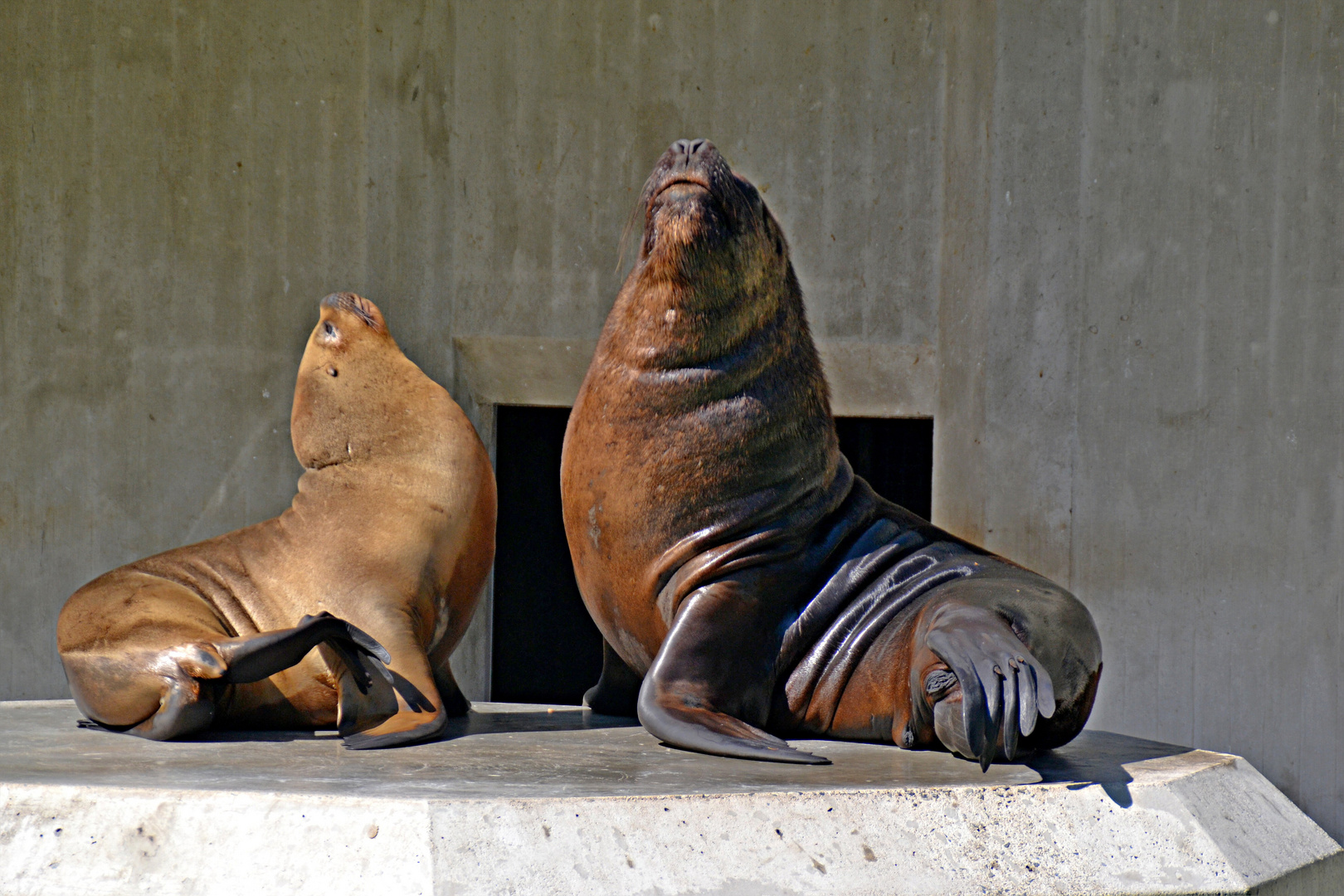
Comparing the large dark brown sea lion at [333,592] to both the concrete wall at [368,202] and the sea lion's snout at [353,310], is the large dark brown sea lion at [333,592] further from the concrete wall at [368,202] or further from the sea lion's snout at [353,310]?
the concrete wall at [368,202]

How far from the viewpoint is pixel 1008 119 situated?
468 cm

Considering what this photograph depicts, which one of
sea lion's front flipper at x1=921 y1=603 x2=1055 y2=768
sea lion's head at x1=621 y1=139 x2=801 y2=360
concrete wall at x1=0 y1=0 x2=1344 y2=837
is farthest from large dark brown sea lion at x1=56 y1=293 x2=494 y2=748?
concrete wall at x1=0 y1=0 x2=1344 y2=837

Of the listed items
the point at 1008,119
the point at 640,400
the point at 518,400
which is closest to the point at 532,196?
the point at 518,400

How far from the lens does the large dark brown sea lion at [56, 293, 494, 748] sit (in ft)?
8.07

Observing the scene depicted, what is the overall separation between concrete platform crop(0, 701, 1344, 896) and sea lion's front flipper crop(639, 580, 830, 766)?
0.05 meters

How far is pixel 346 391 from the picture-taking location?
2863 millimetres

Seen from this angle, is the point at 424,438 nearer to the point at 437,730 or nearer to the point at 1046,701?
the point at 437,730

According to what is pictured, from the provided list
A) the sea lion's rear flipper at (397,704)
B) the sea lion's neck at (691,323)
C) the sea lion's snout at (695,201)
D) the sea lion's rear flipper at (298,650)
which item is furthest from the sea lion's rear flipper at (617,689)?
the sea lion's snout at (695,201)

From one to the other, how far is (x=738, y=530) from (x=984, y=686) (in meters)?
0.61

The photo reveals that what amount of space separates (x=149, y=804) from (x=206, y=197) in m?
3.67

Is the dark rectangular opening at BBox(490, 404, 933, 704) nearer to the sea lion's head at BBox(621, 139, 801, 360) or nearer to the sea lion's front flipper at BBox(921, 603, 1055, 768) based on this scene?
the sea lion's head at BBox(621, 139, 801, 360)

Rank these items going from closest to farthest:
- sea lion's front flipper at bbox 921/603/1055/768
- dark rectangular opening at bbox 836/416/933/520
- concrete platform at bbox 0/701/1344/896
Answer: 1. concrete platform at bbox 0/701/1344/896
2. sea lion's front flipper at bbox 921/603/1055/768
3. dark rectangular opening at bbox 836/416/933/520

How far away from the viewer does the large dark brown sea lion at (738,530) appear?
240cm

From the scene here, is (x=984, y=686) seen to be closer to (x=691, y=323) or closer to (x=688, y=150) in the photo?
(x=691, y=323)
